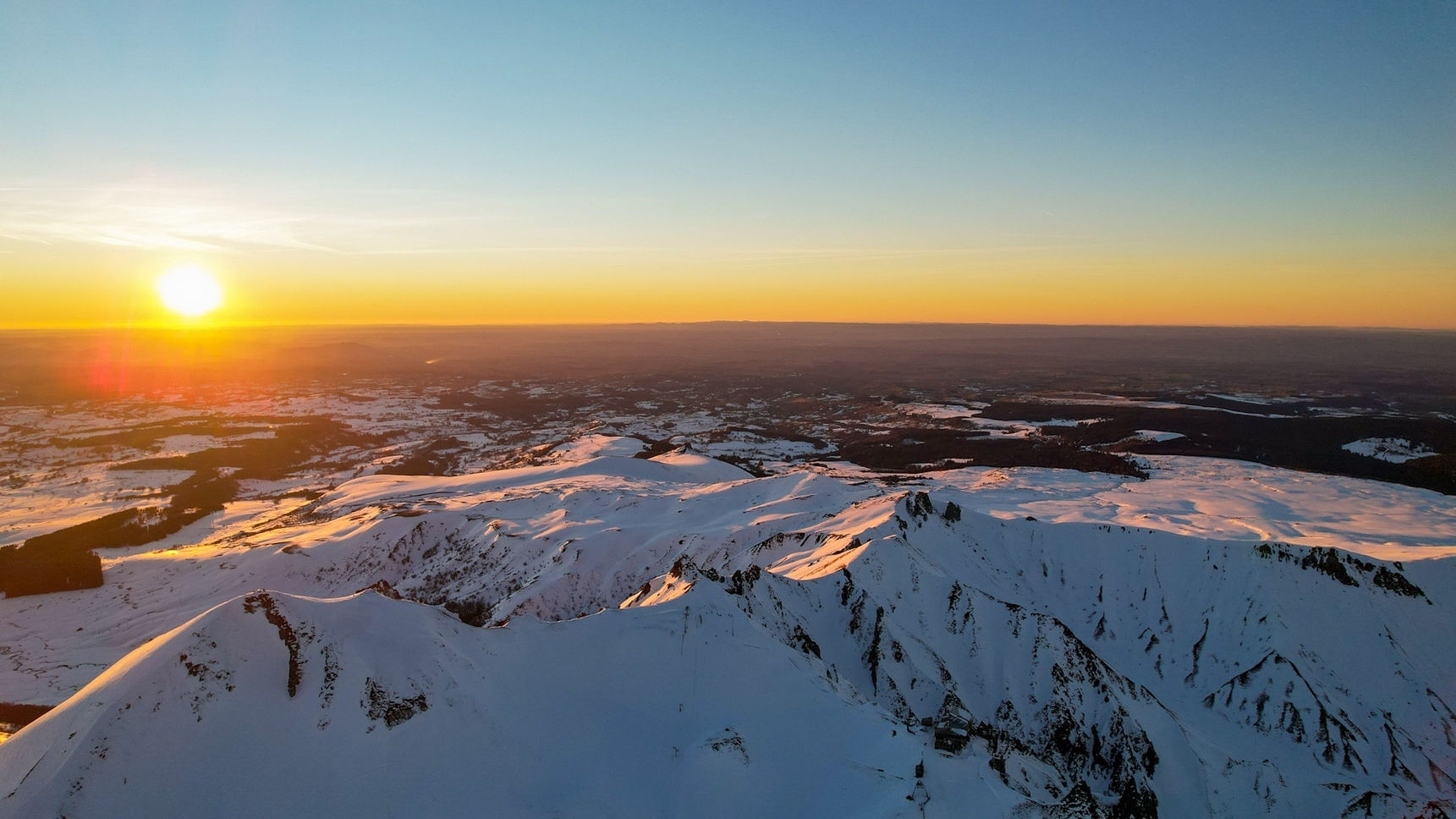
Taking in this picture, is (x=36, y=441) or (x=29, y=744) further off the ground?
(x=29, y=744)

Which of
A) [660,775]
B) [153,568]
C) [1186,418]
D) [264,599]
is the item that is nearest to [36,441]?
[153,568]

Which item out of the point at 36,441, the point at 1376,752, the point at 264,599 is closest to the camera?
the point at 264,599

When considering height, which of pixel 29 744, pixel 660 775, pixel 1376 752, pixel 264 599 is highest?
pixel 264 599

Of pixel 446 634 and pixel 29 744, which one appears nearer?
pixel 29 744

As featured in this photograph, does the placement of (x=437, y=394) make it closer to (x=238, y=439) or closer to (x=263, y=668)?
(x=238, y=439)

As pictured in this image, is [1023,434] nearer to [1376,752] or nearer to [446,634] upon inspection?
[1376,752]

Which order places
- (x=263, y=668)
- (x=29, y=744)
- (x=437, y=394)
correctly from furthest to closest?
(x=437, y=394) < (x=263, y=668) < (x=29, y=744)
